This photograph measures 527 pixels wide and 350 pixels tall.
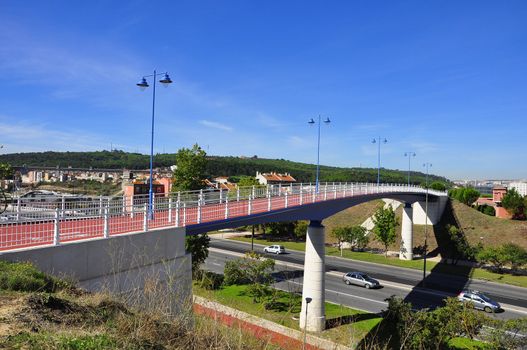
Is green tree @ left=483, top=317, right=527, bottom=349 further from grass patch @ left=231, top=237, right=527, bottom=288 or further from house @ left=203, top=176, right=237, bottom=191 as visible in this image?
grass patch @ left=231, top=237, right=527, bottom=288

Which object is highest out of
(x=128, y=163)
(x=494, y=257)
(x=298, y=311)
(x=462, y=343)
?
(x=128, y=163)

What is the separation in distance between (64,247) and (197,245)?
20.3m

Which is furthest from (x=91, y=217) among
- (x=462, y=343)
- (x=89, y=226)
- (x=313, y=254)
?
(x=462, y=343)

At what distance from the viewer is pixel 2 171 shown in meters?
9.22

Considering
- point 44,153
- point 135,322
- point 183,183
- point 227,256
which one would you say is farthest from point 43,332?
point 44,153

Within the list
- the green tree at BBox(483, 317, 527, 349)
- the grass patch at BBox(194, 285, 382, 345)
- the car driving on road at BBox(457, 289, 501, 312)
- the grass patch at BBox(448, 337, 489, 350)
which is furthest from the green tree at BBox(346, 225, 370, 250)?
the green tree at BBox(483, 317, 527, 349)

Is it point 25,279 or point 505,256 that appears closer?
point 25,279

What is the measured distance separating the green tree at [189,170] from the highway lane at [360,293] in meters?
10.8

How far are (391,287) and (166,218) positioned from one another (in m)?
25.4

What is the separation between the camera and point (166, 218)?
13156 millimetres

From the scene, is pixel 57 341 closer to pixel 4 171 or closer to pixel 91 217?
pixel 91 217


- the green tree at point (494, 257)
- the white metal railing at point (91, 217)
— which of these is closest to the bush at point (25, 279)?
the white metal railing at point (91, 217)

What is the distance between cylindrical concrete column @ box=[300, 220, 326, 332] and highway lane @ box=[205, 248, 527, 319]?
1511 mm

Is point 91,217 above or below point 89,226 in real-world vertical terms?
above
